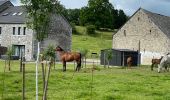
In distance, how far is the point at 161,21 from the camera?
78.4 m

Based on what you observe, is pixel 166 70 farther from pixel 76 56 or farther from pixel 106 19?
pixel 106 19

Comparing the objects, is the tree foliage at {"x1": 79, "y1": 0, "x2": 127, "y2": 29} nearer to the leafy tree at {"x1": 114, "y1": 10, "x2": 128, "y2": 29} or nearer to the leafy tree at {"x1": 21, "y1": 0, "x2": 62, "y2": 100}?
the leafy tree at {"x1": 114, "y1": 10, "x2": 128, "y2": 29}

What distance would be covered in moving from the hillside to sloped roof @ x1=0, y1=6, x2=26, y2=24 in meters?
20.7

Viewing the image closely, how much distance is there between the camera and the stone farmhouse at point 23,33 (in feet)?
252

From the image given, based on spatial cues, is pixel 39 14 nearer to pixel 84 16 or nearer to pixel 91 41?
pixel 91 41

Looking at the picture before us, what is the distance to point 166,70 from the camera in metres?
48.7

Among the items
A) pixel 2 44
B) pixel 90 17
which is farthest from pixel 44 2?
pixel 90 17

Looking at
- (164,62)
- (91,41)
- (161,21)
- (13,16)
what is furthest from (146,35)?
(91,41)

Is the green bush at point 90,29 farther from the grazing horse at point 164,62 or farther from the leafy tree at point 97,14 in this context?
the grazing horse at point 164,62

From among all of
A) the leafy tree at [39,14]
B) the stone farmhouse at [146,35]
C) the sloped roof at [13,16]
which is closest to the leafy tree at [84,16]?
the sloped roof at [13,16]

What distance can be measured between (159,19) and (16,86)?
56.3m

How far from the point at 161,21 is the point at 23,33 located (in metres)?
→ 23.6

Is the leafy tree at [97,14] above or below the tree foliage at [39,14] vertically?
above

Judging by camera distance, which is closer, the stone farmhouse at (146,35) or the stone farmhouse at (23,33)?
the stone farmhouse at (146,35)
